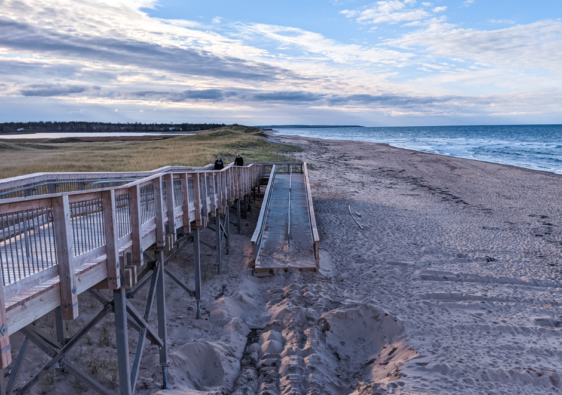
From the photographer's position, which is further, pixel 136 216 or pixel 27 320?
pixel 136 216

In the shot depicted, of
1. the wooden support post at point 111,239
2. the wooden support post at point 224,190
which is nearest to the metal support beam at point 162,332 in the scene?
the wooden support post at point 111,239

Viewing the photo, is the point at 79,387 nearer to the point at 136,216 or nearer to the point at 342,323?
the point at 136,216

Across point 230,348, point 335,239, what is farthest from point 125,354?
point 335,239

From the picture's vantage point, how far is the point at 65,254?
4590mm

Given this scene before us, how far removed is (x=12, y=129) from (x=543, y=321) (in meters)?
163

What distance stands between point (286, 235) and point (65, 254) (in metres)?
11.8

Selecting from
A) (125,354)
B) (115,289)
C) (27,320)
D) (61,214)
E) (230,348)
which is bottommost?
(230,348)

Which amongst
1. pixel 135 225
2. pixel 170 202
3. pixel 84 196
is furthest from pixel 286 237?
pixel 84 196

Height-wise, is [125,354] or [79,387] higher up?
[125,354]

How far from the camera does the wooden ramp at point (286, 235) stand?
45.0 feet

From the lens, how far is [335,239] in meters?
17.5

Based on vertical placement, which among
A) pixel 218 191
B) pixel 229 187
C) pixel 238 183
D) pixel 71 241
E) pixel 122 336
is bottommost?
pixel 122 336

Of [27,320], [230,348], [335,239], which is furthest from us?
[335,239]

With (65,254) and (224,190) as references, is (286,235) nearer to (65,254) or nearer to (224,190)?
(224,190)
